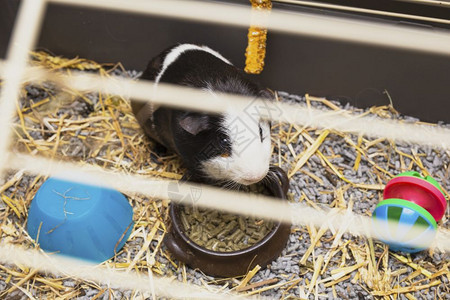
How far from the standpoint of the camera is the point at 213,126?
1981 mm

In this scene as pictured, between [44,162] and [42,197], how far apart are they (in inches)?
16.3

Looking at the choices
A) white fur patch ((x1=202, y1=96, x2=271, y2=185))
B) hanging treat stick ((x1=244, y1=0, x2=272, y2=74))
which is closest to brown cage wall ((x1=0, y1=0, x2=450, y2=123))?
hanging treat stick ((x1=244, y1=0, x2=272, y2=74))

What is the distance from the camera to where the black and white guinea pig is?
1937mm

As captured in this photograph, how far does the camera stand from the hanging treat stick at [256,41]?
2.19 metres

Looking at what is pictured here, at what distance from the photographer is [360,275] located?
2.19 m

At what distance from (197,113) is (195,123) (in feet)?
0.15

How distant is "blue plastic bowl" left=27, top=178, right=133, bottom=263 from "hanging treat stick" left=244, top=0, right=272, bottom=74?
0.86m

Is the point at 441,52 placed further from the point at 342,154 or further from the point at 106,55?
the point at 106,55

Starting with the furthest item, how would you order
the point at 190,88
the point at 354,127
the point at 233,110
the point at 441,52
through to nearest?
the point at 354,127 → the point at 441,52 → the point at 190,88 → the point at 233,110

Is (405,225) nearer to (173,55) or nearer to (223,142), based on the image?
(223,142)

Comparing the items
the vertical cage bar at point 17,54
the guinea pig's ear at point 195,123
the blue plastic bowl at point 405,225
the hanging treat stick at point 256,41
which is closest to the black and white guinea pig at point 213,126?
the guinea pig's ear at point 195,123

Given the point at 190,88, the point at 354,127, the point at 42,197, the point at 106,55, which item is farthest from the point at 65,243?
the point at 354,127


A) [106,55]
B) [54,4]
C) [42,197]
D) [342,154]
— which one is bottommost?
[42,197]

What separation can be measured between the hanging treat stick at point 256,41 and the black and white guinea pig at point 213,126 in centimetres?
13
